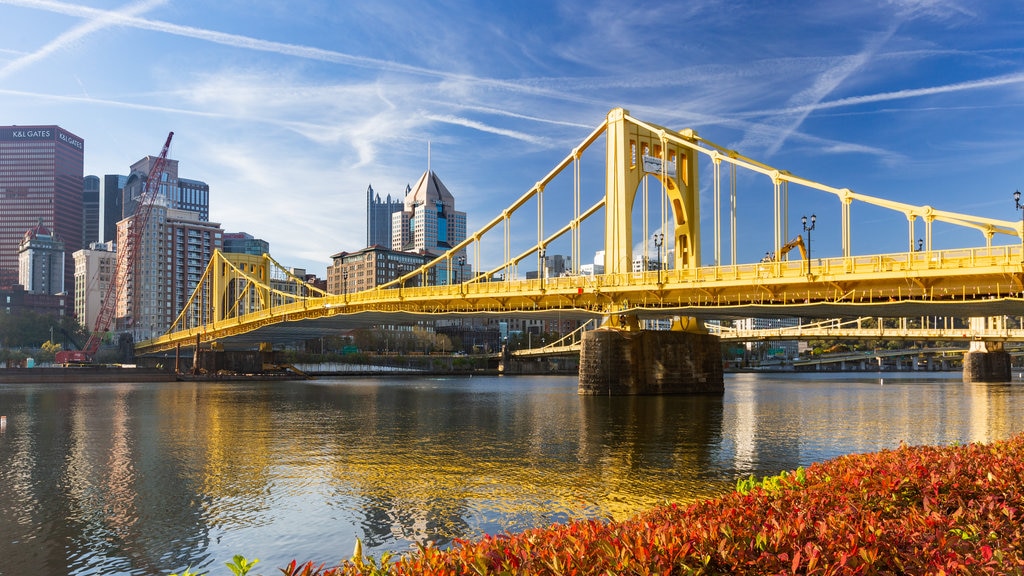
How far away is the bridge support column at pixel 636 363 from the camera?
204 feet

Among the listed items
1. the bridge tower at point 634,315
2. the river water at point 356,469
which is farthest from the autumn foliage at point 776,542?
the bridge tower at point 634,315

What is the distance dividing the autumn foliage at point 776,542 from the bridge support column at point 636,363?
2073 inches

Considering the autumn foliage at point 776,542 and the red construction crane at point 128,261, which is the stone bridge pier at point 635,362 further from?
the red construction crane at point 128,261

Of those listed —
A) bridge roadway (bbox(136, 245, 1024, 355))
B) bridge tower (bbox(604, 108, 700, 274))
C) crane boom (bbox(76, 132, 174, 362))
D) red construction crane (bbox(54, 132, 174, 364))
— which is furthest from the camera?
crane boom (bbox(76, 132, 174, 362))

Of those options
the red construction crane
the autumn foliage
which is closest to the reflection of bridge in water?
the autumn foliage

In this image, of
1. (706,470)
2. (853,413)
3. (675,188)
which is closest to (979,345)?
(675,188)

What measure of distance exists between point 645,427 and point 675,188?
36813 millimetres

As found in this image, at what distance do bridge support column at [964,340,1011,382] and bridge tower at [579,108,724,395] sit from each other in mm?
63128

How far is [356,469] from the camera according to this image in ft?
83.6

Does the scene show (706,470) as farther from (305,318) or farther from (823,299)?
(305,318)

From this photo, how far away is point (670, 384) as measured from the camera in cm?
6378

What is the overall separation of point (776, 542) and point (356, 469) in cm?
2042

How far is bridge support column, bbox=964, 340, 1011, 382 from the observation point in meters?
111

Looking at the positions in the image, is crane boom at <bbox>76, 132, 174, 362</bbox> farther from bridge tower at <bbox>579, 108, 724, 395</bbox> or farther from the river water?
bridge tower at <bbox>579, 108, 724, 395</bbox>
